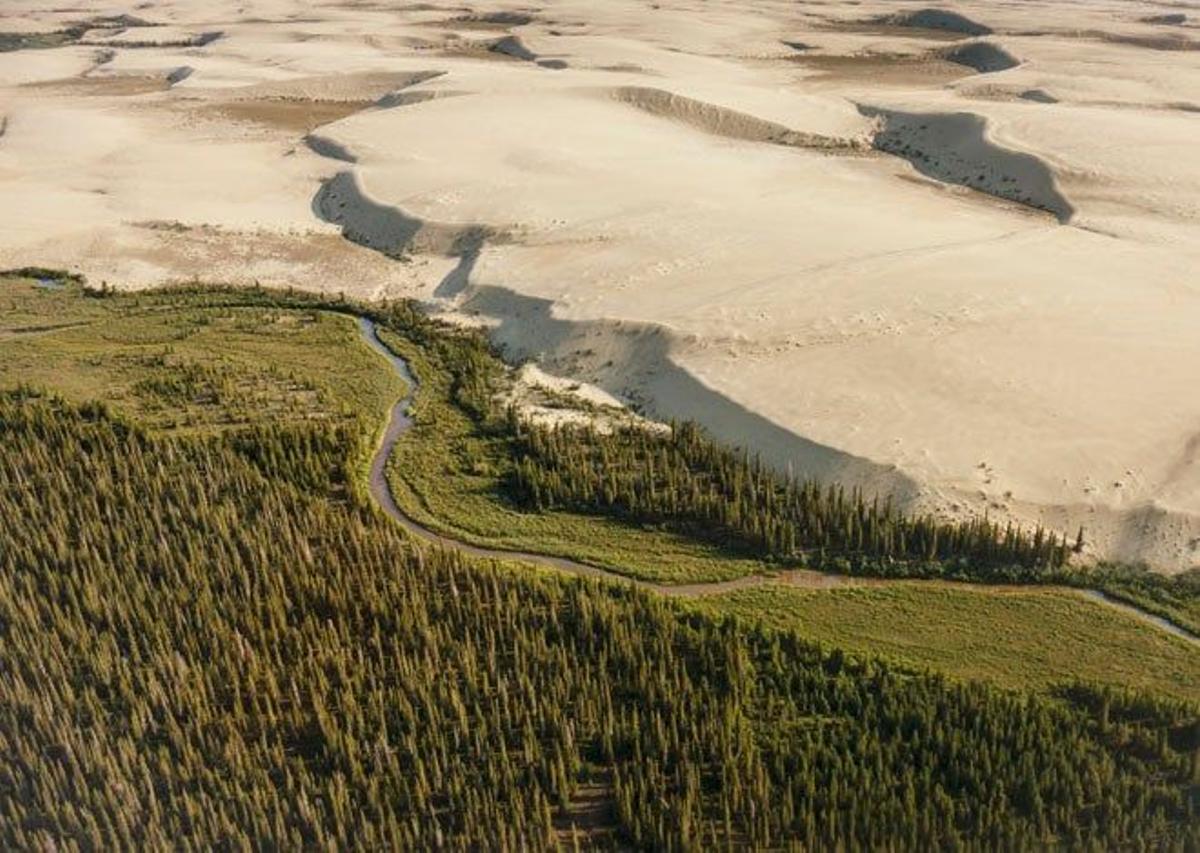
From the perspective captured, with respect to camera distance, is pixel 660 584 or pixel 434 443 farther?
pixel 434 443

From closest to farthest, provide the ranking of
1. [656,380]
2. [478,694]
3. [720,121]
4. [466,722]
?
[466,722]
[478,694]
[656,380]
[720,121]

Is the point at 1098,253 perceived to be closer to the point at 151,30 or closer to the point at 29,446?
the point at 29,446

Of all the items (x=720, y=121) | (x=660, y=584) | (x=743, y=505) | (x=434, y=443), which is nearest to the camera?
(x=660, y=584)

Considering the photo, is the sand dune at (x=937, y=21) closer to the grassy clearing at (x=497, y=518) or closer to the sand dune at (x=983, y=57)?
the sand dune at (x=983, y=57)

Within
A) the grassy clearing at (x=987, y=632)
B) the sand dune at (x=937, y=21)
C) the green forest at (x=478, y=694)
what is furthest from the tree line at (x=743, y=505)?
the sand dune at (x=937, y=21)

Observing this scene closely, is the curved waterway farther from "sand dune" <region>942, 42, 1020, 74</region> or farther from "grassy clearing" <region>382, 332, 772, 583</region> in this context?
"sand dune" <region>942, 42, 1020, 74</region>

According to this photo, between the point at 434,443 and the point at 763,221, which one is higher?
the point at 763,221

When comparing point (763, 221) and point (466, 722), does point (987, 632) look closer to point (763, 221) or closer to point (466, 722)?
point (466, 722)

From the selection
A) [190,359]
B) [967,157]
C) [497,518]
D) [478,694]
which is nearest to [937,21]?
[967,157]

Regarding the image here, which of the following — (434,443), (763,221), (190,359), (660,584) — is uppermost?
(763,221)
